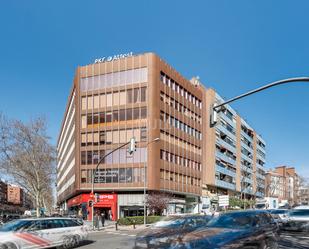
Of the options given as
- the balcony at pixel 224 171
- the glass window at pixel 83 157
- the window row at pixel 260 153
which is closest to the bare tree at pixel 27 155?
the glass window at pixel 83 157

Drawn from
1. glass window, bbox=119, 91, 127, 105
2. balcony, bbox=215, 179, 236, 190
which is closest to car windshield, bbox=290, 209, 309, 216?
glass window, bbox=119, 91, 127, 105

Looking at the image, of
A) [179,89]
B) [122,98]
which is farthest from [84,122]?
[179,89]

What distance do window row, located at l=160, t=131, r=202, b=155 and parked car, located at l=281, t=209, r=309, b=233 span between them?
1354 inches

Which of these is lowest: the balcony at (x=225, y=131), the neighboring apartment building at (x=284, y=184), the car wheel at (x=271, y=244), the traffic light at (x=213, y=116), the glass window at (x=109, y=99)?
the neighboring apartment building at (x=284, y=184)

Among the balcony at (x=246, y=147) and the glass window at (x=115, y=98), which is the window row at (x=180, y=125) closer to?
the glass window at (x=115, y=98)

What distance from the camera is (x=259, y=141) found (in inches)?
4461

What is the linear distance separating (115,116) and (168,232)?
4369cm

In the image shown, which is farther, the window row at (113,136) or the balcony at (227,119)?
the balcony at (227,119)

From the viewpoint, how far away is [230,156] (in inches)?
→ 3199

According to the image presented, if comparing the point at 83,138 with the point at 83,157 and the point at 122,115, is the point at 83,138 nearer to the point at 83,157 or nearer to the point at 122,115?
the point at 83,157

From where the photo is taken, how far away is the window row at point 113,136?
55312mm

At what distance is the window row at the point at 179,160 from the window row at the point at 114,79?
11.2 metres

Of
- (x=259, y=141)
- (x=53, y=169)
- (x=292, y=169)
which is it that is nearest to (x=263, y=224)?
(x=53, y=169)

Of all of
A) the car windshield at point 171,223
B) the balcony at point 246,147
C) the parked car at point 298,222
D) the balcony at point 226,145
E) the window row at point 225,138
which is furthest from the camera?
the balcony at point 246,147
